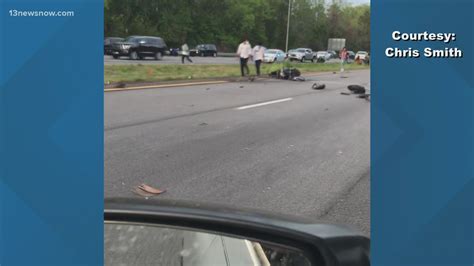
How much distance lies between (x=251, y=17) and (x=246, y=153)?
6365 mm

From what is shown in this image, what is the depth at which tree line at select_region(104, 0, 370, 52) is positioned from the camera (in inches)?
94.9

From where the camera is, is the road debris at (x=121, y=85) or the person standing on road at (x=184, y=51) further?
the person standing on road at (x=184, y=51)

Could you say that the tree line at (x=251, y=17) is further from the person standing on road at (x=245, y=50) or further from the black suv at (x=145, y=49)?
the black suv at (x=145, y=49)

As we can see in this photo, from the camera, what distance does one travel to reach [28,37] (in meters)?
1.38

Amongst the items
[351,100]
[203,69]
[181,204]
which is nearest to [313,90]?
[351,100]

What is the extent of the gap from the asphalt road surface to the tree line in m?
0.49

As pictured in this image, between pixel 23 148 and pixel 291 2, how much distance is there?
24.9ft

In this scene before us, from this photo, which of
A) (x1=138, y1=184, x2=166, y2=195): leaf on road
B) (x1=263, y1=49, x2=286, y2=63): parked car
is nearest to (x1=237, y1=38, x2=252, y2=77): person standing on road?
(x1=263, y1=49, x2=286, y2=63): parked car

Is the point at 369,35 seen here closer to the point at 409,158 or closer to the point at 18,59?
the point at 409,158

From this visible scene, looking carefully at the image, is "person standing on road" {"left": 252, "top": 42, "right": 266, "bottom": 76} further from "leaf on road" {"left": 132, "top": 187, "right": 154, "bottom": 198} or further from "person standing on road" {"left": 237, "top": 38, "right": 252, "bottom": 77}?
"leaf on road" {"left": 132, "top": 187, "right": 154, "bottom": 198}

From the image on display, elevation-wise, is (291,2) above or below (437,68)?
above

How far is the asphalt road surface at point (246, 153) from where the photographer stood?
473cm

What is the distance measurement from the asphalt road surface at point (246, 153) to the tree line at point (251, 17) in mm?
489

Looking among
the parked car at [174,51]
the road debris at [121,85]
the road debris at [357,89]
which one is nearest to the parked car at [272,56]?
the parked car at [174,51]
